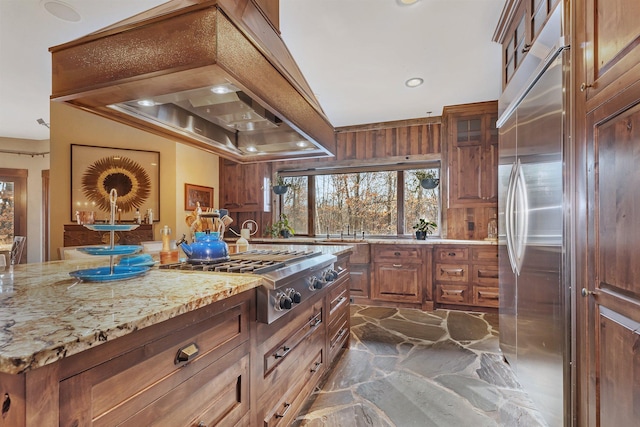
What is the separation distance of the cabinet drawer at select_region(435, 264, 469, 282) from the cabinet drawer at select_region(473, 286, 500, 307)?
6.9 inches

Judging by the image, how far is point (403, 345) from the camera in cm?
279

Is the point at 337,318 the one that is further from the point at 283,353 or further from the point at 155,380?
the point at 155,380

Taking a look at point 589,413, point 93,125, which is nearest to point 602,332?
point 589,413

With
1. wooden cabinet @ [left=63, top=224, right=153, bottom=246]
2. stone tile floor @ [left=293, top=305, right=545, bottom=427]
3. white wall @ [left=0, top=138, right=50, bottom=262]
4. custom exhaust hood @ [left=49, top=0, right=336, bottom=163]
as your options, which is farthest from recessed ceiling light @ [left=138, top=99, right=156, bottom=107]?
white wall @ [left=0, top=138, right=50, bottom=262]

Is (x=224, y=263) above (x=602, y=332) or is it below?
above

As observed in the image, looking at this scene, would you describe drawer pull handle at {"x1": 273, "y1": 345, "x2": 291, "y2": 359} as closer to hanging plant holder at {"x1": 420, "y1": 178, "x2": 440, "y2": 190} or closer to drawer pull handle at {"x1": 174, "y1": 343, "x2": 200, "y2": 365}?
drawer pull handle at {"x1": 174, "y1": 343, "x2": 200, "y2": 365}

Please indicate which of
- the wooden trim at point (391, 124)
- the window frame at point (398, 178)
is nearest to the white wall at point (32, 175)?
the window frame at point (398, 178)

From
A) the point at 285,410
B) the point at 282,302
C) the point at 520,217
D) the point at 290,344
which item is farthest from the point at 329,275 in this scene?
the point at 520,217

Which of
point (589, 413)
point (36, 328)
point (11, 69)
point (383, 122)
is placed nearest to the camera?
point (36, 328)

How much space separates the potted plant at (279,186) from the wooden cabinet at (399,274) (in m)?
1.84

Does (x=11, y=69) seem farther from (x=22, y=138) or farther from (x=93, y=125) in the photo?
(x=22, y=138)

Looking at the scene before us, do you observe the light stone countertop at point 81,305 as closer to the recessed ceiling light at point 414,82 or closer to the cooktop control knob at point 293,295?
the cooktop control knob at point 293,295

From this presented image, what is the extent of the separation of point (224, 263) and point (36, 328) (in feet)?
2.96

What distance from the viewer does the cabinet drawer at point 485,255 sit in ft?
11.7
